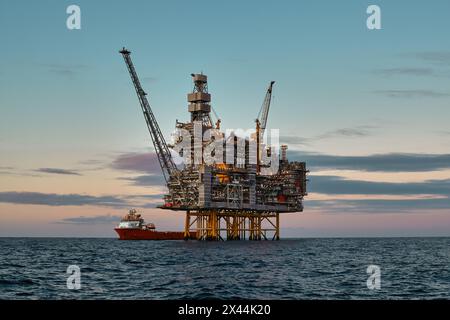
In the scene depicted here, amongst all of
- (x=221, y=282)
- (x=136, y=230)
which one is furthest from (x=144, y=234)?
(x=221, y=282)

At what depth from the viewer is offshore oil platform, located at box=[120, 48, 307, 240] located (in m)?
115

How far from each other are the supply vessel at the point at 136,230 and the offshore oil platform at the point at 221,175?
46.4 feet

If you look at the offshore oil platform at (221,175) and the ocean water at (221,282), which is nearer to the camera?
the ocean water at (221,282)

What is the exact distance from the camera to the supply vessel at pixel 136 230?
138 metres

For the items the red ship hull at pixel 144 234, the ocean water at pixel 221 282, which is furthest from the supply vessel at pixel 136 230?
the ocean water at pixel 221 282

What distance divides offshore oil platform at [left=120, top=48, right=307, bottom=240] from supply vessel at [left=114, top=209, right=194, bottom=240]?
14.2 meters

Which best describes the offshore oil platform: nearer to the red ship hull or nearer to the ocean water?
the red ship hull

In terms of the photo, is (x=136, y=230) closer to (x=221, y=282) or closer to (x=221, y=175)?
(x=221, y=175)

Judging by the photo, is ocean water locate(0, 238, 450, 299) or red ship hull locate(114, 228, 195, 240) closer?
ocean water locate(0, 238, 450, 299)

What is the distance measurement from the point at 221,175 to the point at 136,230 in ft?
111

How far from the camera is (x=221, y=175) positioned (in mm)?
115625

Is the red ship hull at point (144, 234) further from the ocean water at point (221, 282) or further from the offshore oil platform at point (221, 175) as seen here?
the ocean water at point (221, 282)

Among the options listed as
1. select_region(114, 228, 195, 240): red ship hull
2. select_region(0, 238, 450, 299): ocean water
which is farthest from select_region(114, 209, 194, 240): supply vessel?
select_region(0, 238, 450, 299): ocean water
